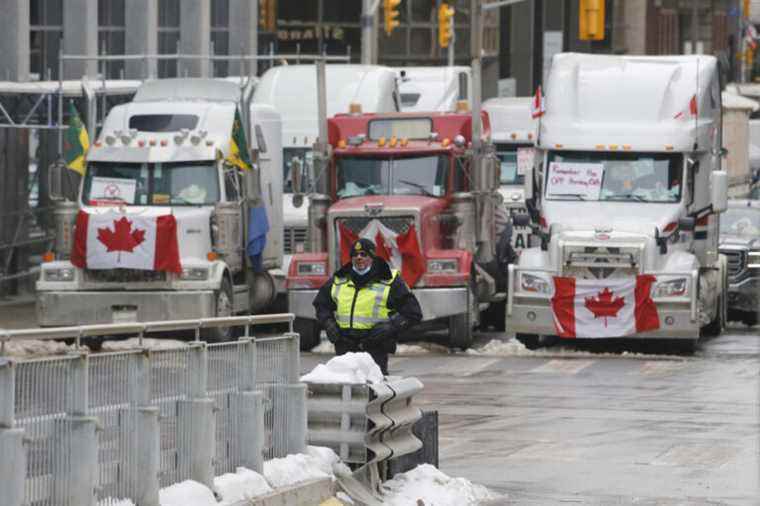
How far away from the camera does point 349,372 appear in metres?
14.8

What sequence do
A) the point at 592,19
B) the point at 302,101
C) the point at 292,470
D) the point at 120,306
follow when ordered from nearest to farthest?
the point at 292,470
the point at 120,306
the point at 302,101
the point at 592,19

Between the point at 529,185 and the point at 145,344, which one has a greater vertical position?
the point at 529,185

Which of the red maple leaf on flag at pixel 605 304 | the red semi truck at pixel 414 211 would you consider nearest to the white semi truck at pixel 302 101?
the red semi truck at pixel 414 211

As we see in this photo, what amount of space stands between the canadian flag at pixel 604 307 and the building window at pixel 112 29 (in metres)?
20.3

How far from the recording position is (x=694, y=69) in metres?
30.3

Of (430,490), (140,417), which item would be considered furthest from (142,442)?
(430,490)

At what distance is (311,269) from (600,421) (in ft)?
29.4

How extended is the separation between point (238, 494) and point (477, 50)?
24075mm

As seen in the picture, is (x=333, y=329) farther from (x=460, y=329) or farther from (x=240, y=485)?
(x=460, y=329)

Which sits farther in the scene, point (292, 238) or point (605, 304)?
point (292, 238)

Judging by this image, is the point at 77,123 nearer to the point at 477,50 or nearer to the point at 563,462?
the point at 477,50

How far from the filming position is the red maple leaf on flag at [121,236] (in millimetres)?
28781

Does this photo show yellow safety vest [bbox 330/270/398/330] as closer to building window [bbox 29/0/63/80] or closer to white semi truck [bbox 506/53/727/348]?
white semi truck [bbox 506/53/727/348]

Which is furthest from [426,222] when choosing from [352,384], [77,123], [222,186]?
[352,384]
